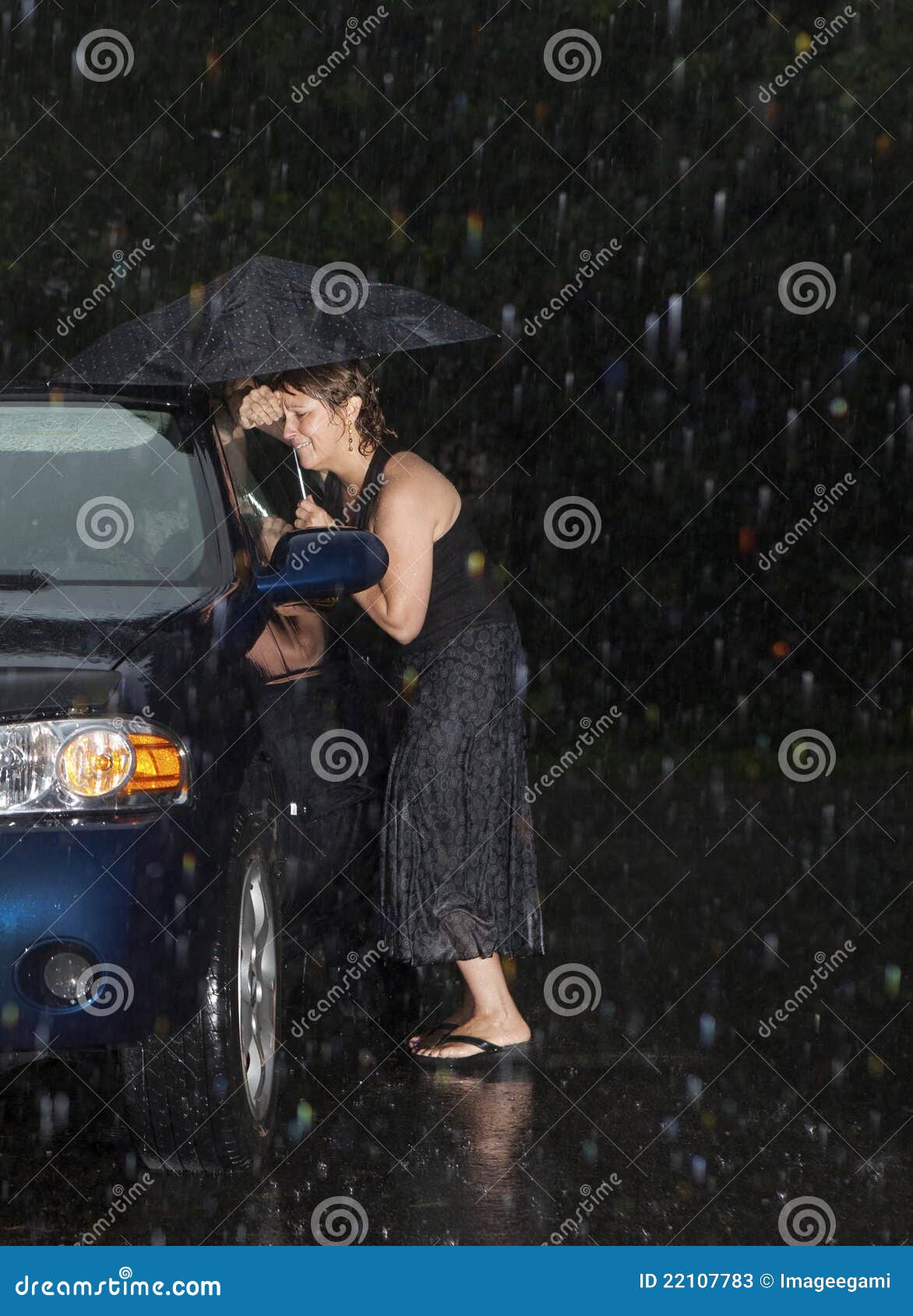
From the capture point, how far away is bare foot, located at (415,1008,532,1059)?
5293 mm

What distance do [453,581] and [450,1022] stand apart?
1384 millimetres

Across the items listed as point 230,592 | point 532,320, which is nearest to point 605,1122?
point 230,592

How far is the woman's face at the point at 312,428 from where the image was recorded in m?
5.07

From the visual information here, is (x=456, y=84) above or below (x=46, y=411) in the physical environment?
above

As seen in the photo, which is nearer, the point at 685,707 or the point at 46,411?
the point at 46,411

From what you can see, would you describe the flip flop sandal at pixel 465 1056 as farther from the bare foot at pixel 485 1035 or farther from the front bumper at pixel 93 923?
the front bumper at pixel 93 923

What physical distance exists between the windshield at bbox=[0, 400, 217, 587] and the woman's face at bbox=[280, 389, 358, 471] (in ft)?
1.38

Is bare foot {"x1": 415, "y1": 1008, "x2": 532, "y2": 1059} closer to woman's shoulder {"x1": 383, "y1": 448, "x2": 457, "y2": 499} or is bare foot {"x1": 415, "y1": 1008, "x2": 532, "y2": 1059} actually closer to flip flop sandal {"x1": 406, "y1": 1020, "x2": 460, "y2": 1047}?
flip flop sandal {"x1": 406, "y1": 1020, "x2": 460, "y2": 1047}

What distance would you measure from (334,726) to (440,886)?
59cm

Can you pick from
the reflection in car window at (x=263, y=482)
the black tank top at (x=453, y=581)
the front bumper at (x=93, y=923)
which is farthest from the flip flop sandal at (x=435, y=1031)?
the front bumper at (x=93, y=923)

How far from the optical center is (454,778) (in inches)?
210

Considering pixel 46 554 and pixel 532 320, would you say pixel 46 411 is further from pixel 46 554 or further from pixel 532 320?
pixel 532 320

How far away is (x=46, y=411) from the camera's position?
4809mm

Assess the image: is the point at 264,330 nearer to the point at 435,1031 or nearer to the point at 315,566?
the point at 315,566
